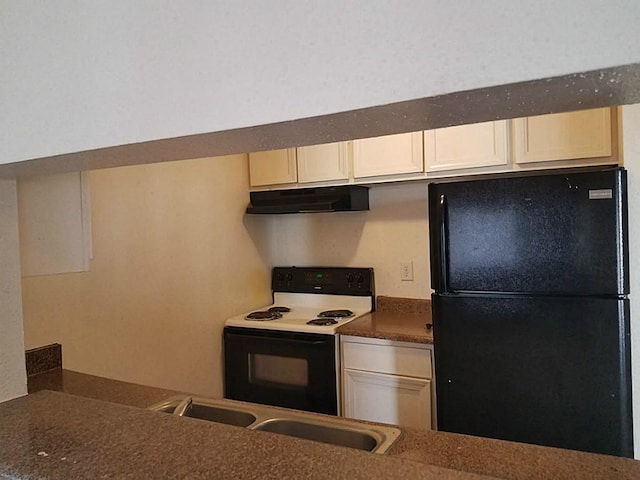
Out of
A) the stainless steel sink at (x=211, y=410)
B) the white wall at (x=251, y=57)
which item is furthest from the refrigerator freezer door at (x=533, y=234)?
→ the white wall at (x=251, y=57)

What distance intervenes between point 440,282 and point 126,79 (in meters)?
1.41

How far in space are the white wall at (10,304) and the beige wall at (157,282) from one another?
0.75m

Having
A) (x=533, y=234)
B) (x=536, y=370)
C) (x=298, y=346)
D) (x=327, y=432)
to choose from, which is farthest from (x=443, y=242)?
(x=298, y=346)

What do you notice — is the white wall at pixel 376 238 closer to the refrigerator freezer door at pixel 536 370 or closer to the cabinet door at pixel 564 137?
the cabinet door at pixel 564 137

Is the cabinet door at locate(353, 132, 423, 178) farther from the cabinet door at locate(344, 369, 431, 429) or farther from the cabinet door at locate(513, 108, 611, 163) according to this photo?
the cabinet door at locate(344, 369, 431, 429)

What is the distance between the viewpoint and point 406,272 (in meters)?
2.69

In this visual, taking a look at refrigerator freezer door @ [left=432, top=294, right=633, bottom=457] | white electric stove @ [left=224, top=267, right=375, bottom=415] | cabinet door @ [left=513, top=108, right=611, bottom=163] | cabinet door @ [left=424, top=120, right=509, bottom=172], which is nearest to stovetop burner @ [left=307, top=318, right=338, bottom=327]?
white electric stove @ [left=224, top=267, right=375, bottom=415]

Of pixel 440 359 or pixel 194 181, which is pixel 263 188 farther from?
pixel 440 359

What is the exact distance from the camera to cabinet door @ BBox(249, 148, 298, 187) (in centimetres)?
266

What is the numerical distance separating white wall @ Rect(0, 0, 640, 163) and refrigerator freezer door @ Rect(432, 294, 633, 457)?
4.59ft

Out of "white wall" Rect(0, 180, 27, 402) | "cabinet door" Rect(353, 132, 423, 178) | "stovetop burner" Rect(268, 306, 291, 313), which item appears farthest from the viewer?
"stovetop burner" Rect(268, 306, 291, 313)

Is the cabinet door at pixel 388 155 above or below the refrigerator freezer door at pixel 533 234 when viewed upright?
above

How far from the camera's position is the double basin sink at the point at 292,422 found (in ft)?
3.51

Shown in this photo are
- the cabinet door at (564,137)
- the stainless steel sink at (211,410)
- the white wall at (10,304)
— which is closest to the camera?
the white wall at (10,304)
